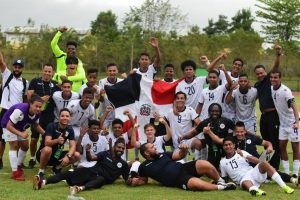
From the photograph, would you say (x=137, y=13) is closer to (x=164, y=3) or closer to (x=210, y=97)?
(x=164, y=3)

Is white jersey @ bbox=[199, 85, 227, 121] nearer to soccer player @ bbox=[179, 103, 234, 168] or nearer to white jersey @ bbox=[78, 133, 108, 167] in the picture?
soccer player @ bbox=[179, 103, 234, 168]

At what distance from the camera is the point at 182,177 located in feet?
26.9

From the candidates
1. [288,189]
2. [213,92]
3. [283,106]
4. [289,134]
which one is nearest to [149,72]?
[213,92]

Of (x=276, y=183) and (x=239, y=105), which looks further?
(x=239, y=105)

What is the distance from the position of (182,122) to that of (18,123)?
3.28 metres

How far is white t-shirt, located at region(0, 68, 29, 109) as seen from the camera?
9.92 m

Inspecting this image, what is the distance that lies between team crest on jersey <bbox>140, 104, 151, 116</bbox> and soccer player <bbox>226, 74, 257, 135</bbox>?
6.76ft

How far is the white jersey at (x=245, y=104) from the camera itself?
970cm

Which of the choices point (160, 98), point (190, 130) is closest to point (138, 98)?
point (160, 98)

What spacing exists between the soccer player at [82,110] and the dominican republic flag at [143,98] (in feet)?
3.71

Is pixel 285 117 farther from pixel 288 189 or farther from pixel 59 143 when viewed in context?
pixel 59 143

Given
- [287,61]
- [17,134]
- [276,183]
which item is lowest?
[276,183]

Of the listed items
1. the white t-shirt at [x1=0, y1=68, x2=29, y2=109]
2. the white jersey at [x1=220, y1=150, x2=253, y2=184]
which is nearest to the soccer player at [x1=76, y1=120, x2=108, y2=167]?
the white t-shirt at [x1=0, y1=68, x2=29, y2=109]

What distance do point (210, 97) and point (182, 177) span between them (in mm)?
2347
